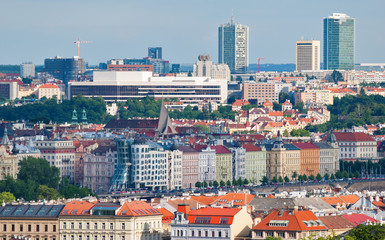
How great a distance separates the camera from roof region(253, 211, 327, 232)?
67.6 meters

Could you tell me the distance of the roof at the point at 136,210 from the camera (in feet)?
235

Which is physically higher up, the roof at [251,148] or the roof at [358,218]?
the roof at [251,148]

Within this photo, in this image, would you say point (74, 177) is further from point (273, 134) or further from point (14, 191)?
point (273, 134)

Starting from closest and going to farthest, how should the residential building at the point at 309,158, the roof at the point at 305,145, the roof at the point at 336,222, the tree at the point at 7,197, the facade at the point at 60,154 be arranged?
the roof at the point at 336,222
the tree at the point at 7,197
the facade at the point at 60,154
the residential building at the point at 309,158
the roof at the point at 305,145

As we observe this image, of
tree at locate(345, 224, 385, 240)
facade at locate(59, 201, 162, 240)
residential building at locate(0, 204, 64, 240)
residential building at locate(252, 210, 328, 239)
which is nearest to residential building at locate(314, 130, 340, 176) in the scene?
A: residential building at locate(0, 204, 64, 240)

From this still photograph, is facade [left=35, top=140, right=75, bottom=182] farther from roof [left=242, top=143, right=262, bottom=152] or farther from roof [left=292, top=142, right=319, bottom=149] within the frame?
roof [left=292, top=142, right=319, bottom=149]

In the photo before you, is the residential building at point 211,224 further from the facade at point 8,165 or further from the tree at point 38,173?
the facade at point 8,165

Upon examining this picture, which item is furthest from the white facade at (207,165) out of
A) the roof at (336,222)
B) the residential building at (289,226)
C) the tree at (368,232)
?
the tree at (368,232)

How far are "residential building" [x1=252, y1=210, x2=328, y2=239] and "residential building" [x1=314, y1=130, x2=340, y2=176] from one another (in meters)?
79.0

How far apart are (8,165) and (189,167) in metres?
16.9

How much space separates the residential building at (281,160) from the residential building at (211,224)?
70.6 m

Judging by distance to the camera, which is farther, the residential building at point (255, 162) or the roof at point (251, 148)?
the roof at point (251, 148)

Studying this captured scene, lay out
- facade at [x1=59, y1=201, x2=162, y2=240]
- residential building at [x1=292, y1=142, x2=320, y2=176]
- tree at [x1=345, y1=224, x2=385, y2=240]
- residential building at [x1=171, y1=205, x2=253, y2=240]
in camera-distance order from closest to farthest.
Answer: tree at [x1=345, y1=224, x2=385, y2=240] → residential building at [x1=171, y1=205, x2=253, y2=240] → facade at [x1=59, y1=201, x2=162, y2=240] → residential building at [x1=292, y1=142, x2=320, y2=176]

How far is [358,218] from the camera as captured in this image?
73.8 metres
